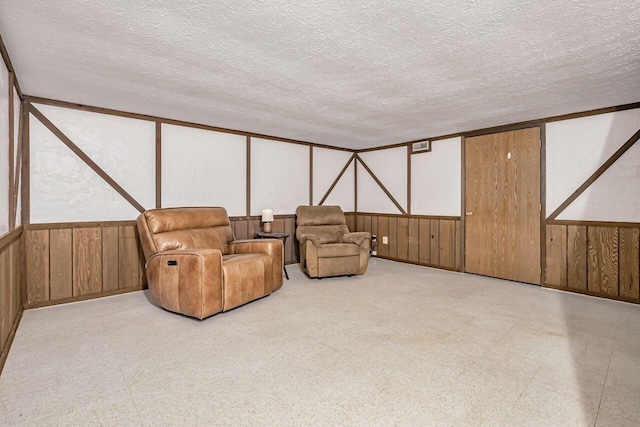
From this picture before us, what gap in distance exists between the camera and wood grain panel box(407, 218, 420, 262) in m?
5.67

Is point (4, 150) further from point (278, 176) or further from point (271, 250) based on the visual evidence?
point (278, 176)

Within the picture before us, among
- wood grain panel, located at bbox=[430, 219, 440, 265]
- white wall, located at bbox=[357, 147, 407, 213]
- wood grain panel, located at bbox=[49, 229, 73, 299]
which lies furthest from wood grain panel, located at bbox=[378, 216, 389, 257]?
wood grain panel, located at bbox=[49, 229, 73, 299]

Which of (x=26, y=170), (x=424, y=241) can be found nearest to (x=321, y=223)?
(x=424, y=241)

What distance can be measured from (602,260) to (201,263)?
4.44 meters

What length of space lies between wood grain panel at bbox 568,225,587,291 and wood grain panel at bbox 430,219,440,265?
1.77 metres

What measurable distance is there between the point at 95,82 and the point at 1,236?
157 centimetres

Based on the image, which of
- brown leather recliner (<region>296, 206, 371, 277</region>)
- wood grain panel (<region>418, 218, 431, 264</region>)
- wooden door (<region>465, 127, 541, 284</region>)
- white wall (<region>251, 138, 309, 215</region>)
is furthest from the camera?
wood grain panel (<region>418, 218, 431, 264</region>)

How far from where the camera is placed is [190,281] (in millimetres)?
2951

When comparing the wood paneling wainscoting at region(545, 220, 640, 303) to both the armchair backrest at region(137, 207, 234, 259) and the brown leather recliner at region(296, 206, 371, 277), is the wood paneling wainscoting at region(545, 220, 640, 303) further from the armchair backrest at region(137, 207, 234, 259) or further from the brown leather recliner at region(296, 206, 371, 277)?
the armchair backrest at region(137, 207, 234, 259)

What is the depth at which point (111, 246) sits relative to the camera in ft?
12.6

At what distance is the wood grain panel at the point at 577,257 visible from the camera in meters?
3.87

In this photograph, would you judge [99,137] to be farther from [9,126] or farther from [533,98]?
[533,98]

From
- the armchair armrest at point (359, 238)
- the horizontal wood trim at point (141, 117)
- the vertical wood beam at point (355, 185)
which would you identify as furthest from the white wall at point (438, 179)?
the horizontal wood trim at point (141, 117)

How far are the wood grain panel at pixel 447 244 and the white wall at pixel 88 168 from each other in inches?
173
